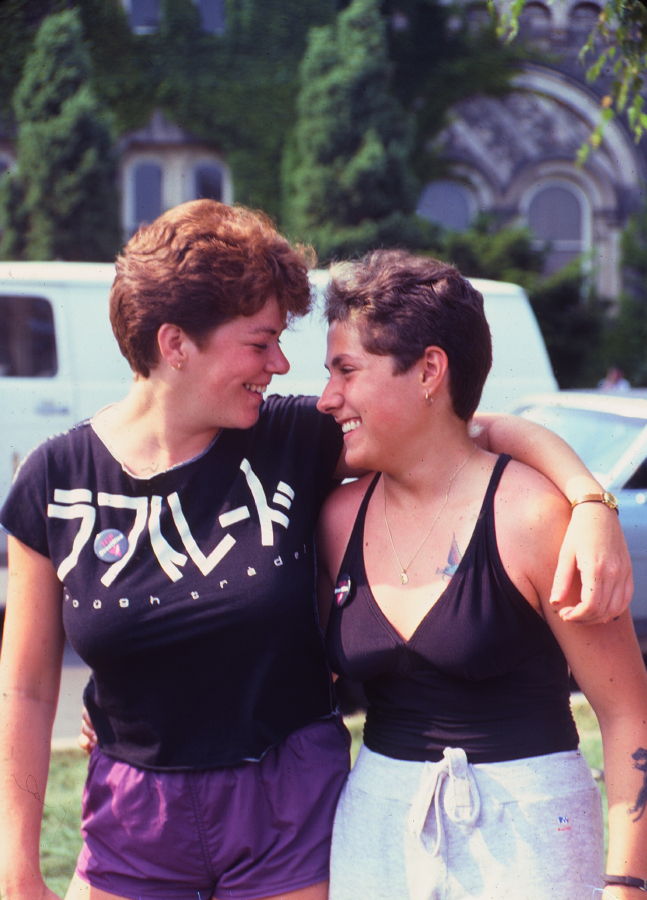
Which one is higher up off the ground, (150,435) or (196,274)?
(196,274)

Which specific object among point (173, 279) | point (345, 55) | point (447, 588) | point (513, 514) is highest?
point (345, 55)

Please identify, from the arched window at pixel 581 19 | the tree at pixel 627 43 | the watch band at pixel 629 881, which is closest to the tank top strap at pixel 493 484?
the watch band at pixel 629 881

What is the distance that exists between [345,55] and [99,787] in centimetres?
1883

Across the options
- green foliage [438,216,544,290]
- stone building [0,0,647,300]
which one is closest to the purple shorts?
green foliage [438,216,544,290]

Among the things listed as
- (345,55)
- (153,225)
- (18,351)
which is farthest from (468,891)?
(345,55)

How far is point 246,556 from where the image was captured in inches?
75.3

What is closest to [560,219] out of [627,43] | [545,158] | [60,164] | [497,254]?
[545,158]

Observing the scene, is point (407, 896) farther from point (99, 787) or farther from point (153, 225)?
point (153, 225)

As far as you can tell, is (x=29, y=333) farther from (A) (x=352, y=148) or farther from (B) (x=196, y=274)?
(A) (x=352, y=148)

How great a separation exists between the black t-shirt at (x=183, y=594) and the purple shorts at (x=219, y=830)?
43mm

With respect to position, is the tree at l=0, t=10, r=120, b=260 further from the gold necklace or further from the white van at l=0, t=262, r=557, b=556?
the gold necklace

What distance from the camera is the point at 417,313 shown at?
74.4 inches

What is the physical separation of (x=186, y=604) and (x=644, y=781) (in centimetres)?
82

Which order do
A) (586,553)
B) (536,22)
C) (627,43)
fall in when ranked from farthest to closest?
(536,22) < (627,43) < (586,553)
